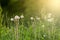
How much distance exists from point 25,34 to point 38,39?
0.45 m

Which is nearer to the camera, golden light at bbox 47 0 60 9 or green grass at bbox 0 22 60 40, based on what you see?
green grass at bbox 0 22 60 40

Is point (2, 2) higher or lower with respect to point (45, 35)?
higher

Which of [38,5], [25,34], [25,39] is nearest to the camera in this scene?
[25,39]

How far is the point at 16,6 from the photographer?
10.3m

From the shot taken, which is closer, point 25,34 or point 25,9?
point 25,34

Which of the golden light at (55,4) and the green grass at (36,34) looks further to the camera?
the golden light at (55,4)

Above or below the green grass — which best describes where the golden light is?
above

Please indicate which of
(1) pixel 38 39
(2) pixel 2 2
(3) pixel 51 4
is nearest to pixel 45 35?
(1) pixel 38 39

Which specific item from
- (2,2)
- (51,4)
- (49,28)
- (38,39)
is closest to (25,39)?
(38,39)

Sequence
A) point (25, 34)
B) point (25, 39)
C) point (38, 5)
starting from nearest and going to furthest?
point (25, 39) < point (25, 34) < point (38, 5)

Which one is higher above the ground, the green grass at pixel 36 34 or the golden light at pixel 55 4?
the golden light at pixel 55 4

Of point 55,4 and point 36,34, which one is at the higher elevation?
point 55,4

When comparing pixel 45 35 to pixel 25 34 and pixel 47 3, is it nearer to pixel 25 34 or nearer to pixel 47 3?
pixel 25 34

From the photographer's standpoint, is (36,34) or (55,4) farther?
(55,4)
